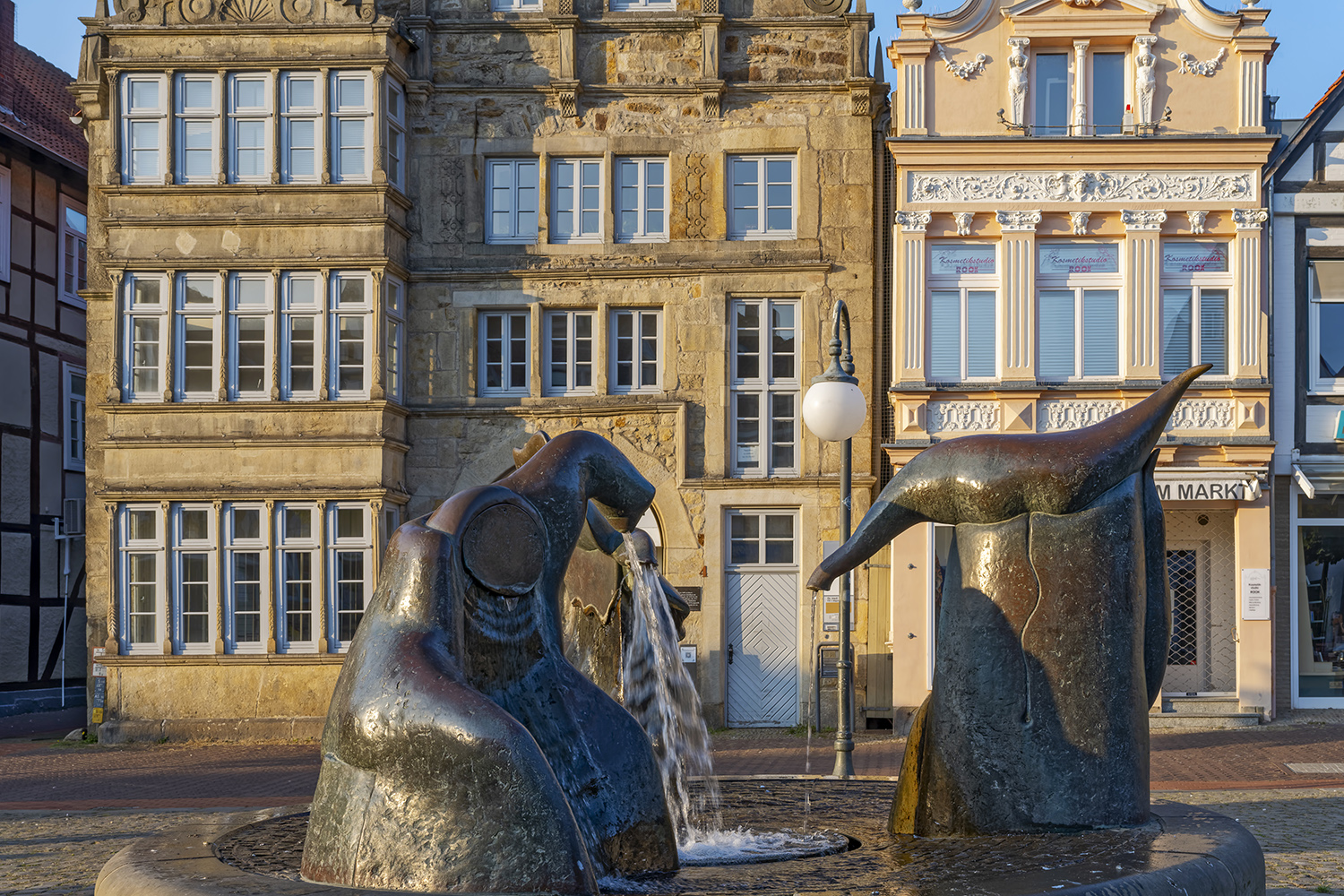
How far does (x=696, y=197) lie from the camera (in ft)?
71.1

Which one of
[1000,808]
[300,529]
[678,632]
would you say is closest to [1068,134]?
[300,529]

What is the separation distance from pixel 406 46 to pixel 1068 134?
943 cm

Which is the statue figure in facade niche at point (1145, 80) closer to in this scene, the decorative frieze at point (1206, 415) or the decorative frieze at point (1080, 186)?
the decorative frieze at point (1080, 186)

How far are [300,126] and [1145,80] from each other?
11744 millimetres

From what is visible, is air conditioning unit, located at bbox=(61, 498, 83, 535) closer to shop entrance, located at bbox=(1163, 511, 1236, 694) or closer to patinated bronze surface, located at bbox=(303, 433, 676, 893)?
shop entrance, located at bbox=(1163, 511, 1236, 694)

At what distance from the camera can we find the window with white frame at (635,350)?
21.8 m

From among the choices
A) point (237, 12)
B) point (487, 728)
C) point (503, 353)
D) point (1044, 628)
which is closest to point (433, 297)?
point (503, 353)

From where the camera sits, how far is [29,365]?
25797 millimetres

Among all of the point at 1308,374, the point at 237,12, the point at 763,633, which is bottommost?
the point at 763,633

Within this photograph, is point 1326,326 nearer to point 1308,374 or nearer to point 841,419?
point 1308,374

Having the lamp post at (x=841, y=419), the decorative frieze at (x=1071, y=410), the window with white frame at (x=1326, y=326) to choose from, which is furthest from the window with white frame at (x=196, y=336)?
the window with white frame at (x=1326, y=326)

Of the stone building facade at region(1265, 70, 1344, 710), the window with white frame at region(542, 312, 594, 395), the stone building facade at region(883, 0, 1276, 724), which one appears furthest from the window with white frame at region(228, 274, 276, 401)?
the stone building facade at region(1265, 70, 1344, 710)

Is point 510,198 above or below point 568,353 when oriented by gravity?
above

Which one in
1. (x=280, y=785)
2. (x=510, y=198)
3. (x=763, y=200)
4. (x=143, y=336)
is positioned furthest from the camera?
(x=510, y=198)
